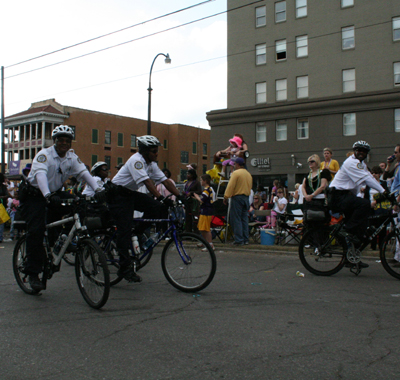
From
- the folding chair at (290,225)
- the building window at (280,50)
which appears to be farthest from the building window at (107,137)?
the folding chair at (290,225)

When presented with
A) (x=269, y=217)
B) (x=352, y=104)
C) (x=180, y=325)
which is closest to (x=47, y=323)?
(x=180, y=325)

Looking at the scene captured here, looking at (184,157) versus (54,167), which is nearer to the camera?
(54,167)

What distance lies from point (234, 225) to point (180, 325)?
6693mm

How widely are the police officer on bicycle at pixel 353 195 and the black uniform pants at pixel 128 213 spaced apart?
2.64 metres

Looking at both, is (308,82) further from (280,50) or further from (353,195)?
(353,195)

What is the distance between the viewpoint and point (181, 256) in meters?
5.78

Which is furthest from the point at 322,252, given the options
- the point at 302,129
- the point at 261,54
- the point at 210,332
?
the point at 261,54

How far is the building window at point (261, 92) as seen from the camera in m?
36.5

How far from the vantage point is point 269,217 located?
12.8m

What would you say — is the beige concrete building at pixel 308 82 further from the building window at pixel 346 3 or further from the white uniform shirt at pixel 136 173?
the white uniform shirt at pixel 136 173

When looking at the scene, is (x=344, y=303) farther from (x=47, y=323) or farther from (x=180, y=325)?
(x=47, y=323)

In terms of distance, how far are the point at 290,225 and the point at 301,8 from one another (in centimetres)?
2805

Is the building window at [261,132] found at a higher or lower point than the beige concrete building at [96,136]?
lower

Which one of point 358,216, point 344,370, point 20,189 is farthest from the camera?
point 358,216
